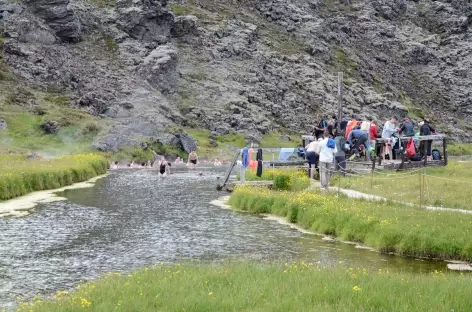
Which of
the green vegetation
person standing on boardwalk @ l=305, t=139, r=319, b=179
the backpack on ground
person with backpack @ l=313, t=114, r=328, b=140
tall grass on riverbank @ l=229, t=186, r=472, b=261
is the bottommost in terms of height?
tall grass on riverbank @ l=229, t=186, r=472, b=261

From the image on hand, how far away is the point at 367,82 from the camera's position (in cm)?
13575

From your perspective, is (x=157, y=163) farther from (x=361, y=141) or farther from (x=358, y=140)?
(x=361, y=141)

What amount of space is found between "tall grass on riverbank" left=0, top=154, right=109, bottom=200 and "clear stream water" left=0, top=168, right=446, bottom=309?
407cm

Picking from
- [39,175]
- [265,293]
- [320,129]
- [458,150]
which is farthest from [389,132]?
[458,150]

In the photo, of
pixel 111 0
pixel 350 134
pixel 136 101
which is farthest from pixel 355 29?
pixel 350 134

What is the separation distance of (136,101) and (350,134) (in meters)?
58.8

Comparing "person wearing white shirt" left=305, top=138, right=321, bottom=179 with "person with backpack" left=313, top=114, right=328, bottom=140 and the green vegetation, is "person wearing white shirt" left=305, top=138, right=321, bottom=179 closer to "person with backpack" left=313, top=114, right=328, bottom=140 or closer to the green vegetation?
"person with backpack" left=313, top=114, right=328, bottom=140

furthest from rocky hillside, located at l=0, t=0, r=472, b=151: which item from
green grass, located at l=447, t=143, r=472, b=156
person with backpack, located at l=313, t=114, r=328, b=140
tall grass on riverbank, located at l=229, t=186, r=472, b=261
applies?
tall grass on riverbank, located at l=229, t=186, r=472, b=261

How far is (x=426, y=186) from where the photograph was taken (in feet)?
108

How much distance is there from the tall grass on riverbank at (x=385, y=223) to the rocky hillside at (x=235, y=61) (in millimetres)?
52858

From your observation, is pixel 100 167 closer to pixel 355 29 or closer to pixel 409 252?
pixel 409 252

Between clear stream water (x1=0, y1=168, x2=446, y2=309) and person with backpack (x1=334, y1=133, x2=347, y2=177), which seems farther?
person with backpack (x1=334, y1=133, x2=347, y2=177)

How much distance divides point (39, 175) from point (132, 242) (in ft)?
71.1

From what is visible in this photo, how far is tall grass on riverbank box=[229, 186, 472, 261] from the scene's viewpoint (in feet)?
74.6
